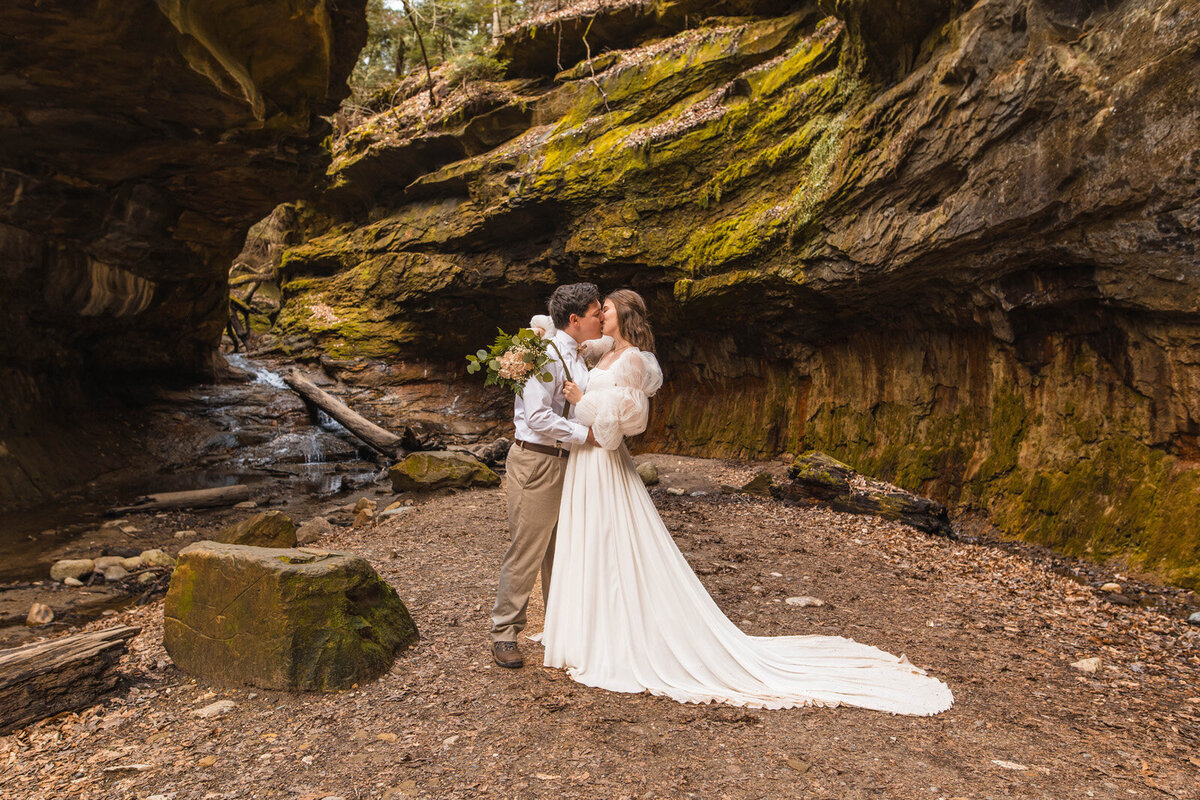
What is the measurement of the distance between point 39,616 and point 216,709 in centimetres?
441

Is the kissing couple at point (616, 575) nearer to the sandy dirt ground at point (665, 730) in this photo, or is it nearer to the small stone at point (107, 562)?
the sandy dirt ground at point (665, 730)

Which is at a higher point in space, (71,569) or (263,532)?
(263,532)

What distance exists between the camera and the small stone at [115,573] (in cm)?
835

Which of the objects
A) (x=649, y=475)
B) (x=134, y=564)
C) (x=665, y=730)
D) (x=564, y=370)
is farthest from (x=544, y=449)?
(x=649, y=475)

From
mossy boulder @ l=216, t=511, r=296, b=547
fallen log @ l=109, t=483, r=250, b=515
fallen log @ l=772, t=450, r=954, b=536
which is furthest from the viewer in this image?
fallen log @ l=109, t=483, r=250, b=515

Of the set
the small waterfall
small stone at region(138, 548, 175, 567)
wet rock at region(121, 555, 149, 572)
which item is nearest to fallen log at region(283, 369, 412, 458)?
the small waterfall

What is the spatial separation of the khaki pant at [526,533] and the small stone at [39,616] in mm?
5474

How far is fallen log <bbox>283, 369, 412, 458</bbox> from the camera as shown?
16.6m

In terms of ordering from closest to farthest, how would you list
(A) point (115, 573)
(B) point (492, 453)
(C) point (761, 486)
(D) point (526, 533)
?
(D) point (526, 533), (A) point (115, 573), (C) point (761, 486), (B) point (492, 453)

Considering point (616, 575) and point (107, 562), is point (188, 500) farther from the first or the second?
point (616, 575)

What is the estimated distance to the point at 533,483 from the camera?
448 centimetres

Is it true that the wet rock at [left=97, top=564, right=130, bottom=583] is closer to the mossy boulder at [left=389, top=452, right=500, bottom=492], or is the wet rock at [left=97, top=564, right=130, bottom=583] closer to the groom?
the mossy boulder at [left=389, top=452, right=500, bottom=492]

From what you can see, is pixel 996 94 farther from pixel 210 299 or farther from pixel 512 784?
pixel 210 299

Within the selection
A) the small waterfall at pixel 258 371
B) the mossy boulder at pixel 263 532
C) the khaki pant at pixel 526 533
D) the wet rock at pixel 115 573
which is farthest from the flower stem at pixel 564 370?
the small waterfall at pixel 258 371
